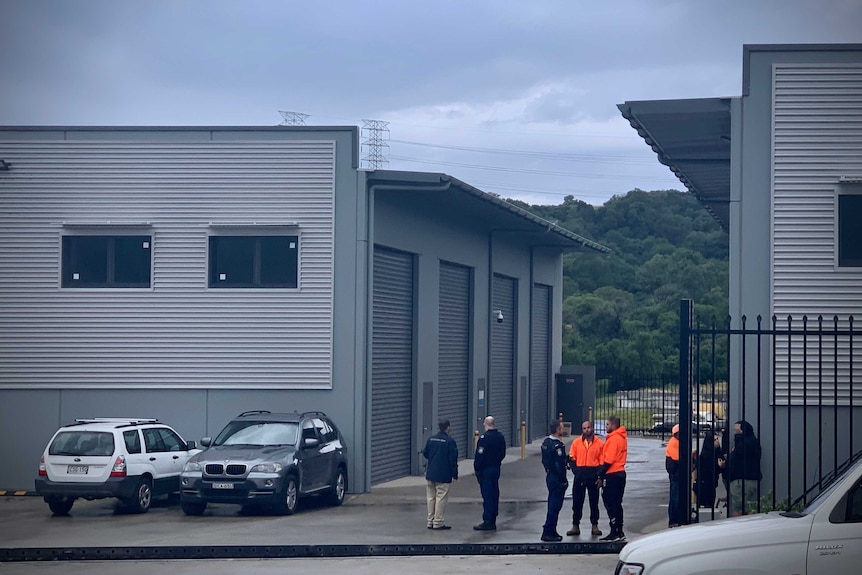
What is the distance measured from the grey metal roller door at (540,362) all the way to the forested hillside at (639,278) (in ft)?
51.5

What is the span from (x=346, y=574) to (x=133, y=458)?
24.6 ft

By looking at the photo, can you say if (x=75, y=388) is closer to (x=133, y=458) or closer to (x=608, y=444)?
(x=133, y=458)

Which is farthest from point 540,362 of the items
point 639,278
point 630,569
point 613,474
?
point 639,278

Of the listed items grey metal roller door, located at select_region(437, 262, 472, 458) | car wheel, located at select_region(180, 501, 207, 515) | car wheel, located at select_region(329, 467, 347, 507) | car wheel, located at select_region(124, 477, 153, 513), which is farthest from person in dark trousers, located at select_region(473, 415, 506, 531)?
grey metal roller door, located at select_region(437, 262, 472, 458)

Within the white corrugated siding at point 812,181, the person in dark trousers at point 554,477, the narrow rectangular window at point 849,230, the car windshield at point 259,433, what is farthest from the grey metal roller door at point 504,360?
the narrow rectangular window at point 849,230

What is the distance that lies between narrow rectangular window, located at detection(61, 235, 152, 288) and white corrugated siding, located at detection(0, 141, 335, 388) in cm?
25

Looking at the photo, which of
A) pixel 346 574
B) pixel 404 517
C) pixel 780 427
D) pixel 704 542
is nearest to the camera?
pixel 704 542

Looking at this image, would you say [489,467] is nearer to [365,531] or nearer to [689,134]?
[365,531]

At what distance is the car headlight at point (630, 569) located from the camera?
7.79 m

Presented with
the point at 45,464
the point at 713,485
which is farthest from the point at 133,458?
the point at 713,485

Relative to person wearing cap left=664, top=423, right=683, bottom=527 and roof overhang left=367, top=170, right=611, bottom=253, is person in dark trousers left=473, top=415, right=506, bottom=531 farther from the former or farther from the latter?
roof overhang left=367, top=170, right=611, bottom=253

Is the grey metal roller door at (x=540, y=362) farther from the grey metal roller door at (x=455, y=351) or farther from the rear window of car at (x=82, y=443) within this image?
the rear window of car at (x=82, y=443)

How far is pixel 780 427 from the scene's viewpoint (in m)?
17.1

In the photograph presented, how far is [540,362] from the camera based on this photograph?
39.6 m
